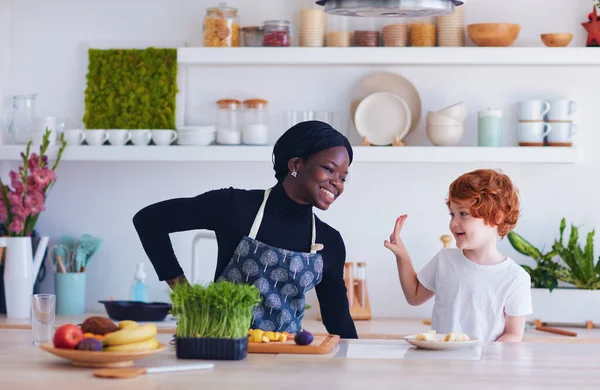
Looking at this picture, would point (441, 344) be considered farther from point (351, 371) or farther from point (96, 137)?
point (96, 137)

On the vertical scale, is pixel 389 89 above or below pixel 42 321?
above

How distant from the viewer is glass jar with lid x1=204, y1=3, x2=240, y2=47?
4.37 m

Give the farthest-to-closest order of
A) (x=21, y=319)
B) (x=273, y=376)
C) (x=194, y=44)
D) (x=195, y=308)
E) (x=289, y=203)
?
1. (x=194, y=44)
2. (x=21, y=319)
3. (x=289, y=203)
4. (x=195, y=308)
5. (x=273, y=376)

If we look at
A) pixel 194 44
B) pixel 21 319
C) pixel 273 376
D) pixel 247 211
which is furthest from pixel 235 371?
pixel 194 44

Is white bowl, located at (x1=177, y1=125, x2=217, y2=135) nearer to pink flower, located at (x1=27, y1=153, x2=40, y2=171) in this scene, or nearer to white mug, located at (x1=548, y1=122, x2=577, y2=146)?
pink flower, located at (x1=27, y1=153, x2=40, y2=171)

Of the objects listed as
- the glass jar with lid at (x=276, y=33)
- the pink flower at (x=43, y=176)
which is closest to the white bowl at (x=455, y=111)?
the glass jar with lid at (x=276, y=33)

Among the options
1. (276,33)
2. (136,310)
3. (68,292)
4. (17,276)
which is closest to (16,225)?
(17,276)

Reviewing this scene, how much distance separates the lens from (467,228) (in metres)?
2.96

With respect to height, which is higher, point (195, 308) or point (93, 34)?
point (93, 34)

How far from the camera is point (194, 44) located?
4.56m

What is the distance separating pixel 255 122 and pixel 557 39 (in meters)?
1.36

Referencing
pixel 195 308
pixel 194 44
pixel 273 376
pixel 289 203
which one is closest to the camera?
pixel 273 376

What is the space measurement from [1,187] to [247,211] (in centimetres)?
183

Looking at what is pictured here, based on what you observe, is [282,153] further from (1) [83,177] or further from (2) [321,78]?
(1) [83,177]
